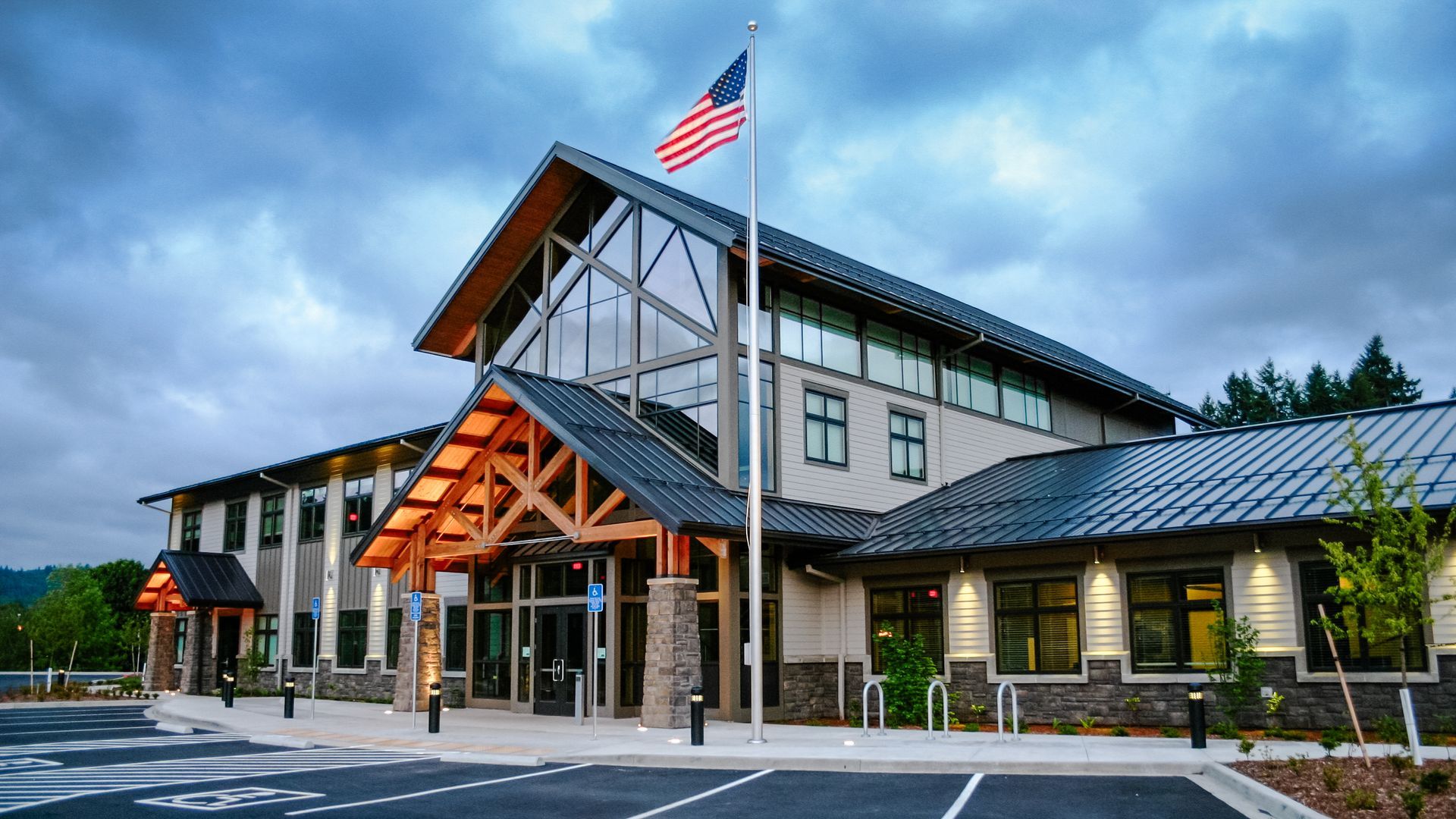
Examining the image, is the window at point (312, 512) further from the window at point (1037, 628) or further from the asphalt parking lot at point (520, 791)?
the window at point (1037, 628)

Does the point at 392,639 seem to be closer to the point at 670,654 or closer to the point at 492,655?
the point at 492,655

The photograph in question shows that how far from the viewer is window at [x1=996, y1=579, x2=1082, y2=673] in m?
20.7

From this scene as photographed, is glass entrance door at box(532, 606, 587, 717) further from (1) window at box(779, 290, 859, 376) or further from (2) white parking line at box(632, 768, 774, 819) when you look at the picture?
(2) white parking line at box(632, 768, 774, 819)

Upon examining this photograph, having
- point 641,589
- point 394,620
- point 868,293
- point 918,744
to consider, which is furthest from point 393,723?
point 868,293

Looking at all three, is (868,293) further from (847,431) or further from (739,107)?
(739,107)

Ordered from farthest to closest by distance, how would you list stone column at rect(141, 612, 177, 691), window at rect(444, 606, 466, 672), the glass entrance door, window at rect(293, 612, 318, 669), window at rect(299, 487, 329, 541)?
stone column at rect(141, 612, 177, 691) → window at rect(299, 487, 329, 541) → window at rect(293, 612, 318, 669) → window at rect(444, 606, 466, 672) → the glass entrance door

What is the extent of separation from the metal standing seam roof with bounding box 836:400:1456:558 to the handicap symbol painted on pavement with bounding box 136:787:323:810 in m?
12.1

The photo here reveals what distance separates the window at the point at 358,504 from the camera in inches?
1321

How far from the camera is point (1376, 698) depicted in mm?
17250

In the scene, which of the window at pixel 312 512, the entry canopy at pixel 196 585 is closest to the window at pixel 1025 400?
the window at pixel 312 512

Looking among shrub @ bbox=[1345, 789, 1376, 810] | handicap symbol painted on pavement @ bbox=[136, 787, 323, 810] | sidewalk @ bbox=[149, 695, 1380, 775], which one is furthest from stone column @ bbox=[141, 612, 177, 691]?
shrub @ bbox=[1345, 789, 1376, 810]

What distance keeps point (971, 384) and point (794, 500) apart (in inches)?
A: 291

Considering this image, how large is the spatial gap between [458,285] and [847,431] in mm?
10058

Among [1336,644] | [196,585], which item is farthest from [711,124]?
[196,585]
